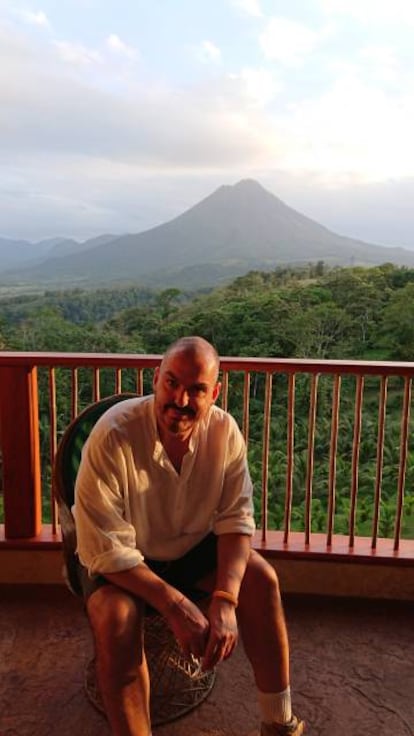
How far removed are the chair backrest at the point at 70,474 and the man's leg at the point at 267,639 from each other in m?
0.51

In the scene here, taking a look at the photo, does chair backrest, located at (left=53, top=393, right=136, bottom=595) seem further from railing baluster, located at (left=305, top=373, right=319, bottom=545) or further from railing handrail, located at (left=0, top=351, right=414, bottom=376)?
railing baluster, located at (left=305, top=373, right=319, bottom=545)

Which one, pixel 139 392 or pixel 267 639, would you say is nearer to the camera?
pixel 267 639

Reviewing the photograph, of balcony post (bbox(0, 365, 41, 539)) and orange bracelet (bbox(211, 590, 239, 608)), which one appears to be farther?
balcony post (bbox(0, 365, 41, 539))

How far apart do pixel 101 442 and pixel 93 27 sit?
388cm

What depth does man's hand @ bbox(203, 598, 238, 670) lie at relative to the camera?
1422 millimetres

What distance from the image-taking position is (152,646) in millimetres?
1913

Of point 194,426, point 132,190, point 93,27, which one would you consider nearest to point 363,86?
point 93,27

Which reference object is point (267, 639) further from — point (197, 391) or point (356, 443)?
point (356, 443)

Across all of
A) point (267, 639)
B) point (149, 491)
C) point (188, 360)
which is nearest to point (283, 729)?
point (267, 639)

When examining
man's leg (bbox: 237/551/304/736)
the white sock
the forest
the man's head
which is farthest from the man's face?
the forest

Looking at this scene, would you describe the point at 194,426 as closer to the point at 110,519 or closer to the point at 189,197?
the point at 110,519

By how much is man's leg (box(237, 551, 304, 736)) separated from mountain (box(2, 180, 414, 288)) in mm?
6034

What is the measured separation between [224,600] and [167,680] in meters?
0.59

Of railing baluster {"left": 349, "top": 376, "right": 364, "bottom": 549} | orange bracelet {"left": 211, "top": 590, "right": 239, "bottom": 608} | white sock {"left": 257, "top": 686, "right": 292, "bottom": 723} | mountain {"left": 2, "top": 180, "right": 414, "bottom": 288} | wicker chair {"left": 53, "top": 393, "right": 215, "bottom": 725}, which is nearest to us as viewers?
orange bracelet {"left": 211, "top": 590, "right": 239, "bottom": 608}
